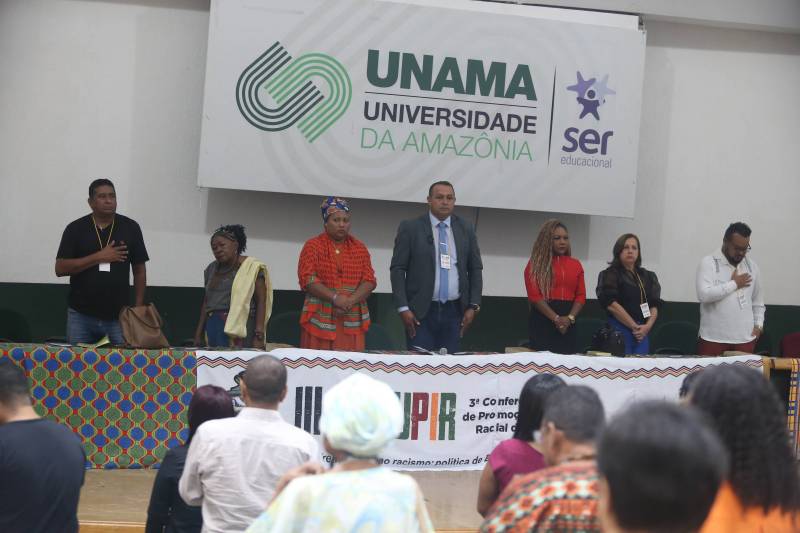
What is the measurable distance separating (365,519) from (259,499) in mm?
815

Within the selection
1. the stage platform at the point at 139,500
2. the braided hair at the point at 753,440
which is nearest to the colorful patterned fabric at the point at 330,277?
the stage platform at the point at 139,500

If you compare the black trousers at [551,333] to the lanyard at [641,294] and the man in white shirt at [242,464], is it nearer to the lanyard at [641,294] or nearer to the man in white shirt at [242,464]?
the lanyard at [641,294]

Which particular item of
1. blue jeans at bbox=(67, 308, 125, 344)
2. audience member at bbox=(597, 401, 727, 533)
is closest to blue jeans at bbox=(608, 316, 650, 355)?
blue jeans at bbox=(67, 308, 125, 344)

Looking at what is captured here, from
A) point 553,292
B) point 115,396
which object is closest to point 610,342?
point 553,292

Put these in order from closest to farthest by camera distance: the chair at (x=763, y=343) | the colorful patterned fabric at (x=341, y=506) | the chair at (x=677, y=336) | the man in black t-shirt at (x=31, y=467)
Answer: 1. the colorful patterned fabric at (x=341, y=506)
2. the man in black t-shirt at (x=31, y=467)
3. the chair at (x=763, y=343)
4. the chair at (x=677, y=336)

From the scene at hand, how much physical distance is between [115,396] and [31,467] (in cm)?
287

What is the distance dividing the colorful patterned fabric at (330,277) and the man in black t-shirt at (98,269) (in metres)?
1.09

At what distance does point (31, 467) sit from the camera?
2.92m

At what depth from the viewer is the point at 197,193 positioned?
8484 millimetres

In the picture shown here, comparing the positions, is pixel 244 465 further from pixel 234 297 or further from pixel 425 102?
pixel 425 102

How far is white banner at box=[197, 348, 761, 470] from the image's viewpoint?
588 centimetres

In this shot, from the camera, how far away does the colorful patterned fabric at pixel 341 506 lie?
88.0 inches

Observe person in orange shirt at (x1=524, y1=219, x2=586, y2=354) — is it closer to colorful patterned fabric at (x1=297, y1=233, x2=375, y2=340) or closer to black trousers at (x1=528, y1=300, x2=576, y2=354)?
black trousers at (x1=528, y1=300, x2=576, y2=354)

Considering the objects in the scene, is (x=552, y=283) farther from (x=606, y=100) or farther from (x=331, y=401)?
(x=331, y=401)
